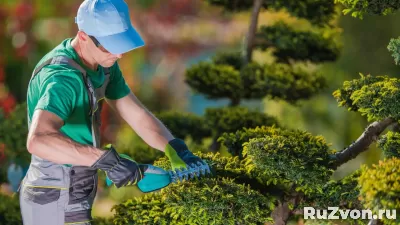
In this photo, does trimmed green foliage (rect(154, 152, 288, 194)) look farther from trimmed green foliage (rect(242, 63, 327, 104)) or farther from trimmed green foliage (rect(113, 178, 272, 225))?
trimmed green foliage (rect(242, 63, 327, 104))

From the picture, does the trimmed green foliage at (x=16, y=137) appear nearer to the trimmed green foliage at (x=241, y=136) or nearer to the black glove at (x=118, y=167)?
the trimmed green foliage at (x=241, y=136)

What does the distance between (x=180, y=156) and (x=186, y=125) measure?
5.79ft

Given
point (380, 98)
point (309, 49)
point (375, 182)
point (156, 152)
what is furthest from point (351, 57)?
point (375, 182)

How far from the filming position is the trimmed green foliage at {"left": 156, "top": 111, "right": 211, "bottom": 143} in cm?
484

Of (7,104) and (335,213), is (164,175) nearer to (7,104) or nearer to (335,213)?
(335,213)

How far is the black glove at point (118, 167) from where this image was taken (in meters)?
2.69

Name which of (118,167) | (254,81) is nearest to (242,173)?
(118,167)

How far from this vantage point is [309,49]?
4883 mm

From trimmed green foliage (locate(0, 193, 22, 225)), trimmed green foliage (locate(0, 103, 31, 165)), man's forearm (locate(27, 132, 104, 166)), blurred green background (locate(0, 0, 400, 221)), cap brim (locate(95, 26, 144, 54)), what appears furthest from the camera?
blurred green background (locate(0, 0, 400, 221))

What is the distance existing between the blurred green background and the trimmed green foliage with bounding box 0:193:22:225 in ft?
7.83

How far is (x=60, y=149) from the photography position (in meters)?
2.60

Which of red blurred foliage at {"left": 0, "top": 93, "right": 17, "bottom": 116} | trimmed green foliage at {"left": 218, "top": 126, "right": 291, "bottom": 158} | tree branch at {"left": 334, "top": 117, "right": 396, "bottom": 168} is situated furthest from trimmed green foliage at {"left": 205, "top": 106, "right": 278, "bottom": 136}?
red blurred foliage at {"left": 0, "top": 93, "right": 17, "bottom": 116}

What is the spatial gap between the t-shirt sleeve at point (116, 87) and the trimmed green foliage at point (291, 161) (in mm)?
581

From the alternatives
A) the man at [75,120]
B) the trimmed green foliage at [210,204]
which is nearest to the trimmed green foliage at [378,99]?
the trimmed green foliage at [210,204]
